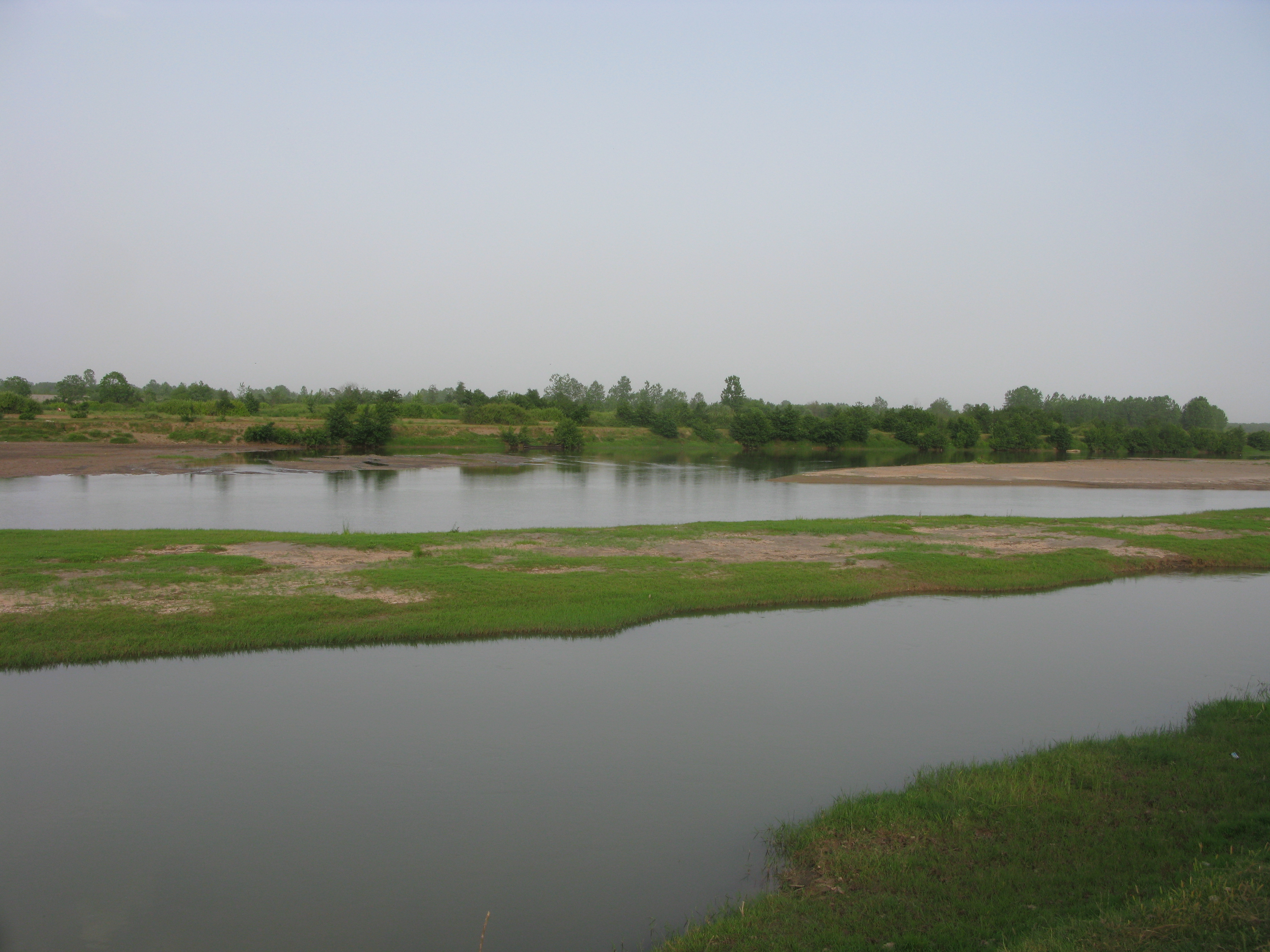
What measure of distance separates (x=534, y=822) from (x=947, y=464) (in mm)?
69464

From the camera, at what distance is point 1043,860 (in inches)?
262

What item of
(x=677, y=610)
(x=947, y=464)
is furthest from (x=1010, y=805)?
(x=947, y=464)

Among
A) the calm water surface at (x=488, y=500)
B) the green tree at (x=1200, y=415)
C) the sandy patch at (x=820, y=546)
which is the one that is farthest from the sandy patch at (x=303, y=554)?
the green tree at (x=1200, y=415)

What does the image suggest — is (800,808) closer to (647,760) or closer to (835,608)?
(647,760)

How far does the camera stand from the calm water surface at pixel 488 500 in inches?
1153

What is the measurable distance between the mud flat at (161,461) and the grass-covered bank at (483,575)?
1345 inches

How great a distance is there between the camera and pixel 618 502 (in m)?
38.2

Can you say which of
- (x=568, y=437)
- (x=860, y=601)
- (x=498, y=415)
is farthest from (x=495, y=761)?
(x=498, y=415)

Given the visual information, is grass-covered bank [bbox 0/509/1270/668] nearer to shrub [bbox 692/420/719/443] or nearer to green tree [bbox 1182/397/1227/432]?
shrub [bbox 692/420/719/443]

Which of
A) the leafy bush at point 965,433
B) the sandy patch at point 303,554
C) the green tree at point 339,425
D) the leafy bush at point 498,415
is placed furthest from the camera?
the leafy bush at point 965,433

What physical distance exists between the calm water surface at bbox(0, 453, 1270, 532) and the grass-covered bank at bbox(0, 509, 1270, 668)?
20.9ft

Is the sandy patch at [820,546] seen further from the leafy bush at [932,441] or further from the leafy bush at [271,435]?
the leafy bush at [932,441]

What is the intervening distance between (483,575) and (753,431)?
3468 inches

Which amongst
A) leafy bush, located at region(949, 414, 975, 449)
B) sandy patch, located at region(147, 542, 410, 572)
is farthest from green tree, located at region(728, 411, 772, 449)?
sandy patch, located at region(147, 542, 410, 572)
